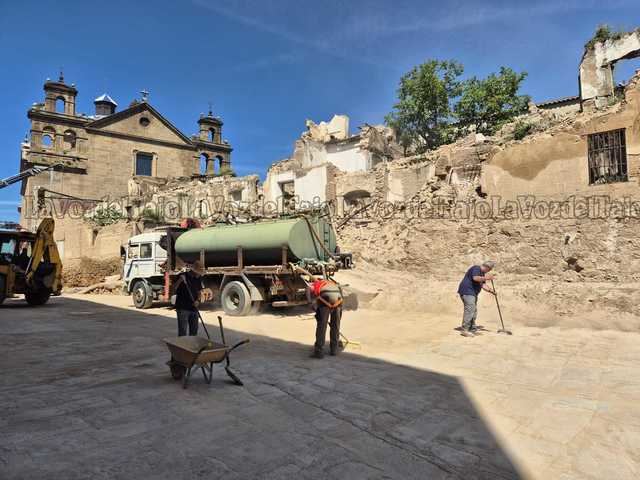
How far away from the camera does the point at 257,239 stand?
38.8ft

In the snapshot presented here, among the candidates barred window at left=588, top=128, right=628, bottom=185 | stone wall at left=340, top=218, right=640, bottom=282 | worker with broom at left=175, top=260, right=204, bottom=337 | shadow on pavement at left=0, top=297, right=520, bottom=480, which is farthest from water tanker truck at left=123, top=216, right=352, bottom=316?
barred window at left=588, top=128, right=628, bottom=185

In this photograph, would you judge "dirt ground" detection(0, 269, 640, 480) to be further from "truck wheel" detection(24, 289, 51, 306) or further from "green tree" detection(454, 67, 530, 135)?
"green tree" detection(454, 67, 530, 135)

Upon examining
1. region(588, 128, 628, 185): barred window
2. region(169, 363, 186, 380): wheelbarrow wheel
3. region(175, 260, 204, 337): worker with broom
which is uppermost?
region(588, 128, 628, 185): barred window

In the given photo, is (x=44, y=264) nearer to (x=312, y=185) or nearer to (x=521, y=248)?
(x=521, y=248)

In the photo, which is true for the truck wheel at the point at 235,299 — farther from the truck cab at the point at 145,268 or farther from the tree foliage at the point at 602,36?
the tree foliage at the point at 602,36

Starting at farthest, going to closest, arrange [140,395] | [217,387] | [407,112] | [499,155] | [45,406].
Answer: [407,112]
[499,155]
[217,387]
[140,395]
[45,406]

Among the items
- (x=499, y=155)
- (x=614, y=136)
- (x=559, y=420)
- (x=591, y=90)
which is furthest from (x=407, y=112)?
(x=559, y=420)

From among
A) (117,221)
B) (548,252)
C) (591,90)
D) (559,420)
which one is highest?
(591,90)

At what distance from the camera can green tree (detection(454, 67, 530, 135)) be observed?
2567 centimetres

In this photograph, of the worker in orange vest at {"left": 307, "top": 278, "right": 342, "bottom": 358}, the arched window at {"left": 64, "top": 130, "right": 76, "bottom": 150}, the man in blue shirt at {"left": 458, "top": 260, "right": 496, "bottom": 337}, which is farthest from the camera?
the arched window at {"left": 64, "top": 130, "right": 76, "bottom": 150}

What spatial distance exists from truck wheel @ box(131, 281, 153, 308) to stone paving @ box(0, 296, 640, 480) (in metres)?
6.02

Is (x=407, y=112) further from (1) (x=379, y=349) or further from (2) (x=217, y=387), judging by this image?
(2) (x=217, y=387)

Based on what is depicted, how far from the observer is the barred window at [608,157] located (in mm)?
10594

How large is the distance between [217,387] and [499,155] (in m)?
11.4
